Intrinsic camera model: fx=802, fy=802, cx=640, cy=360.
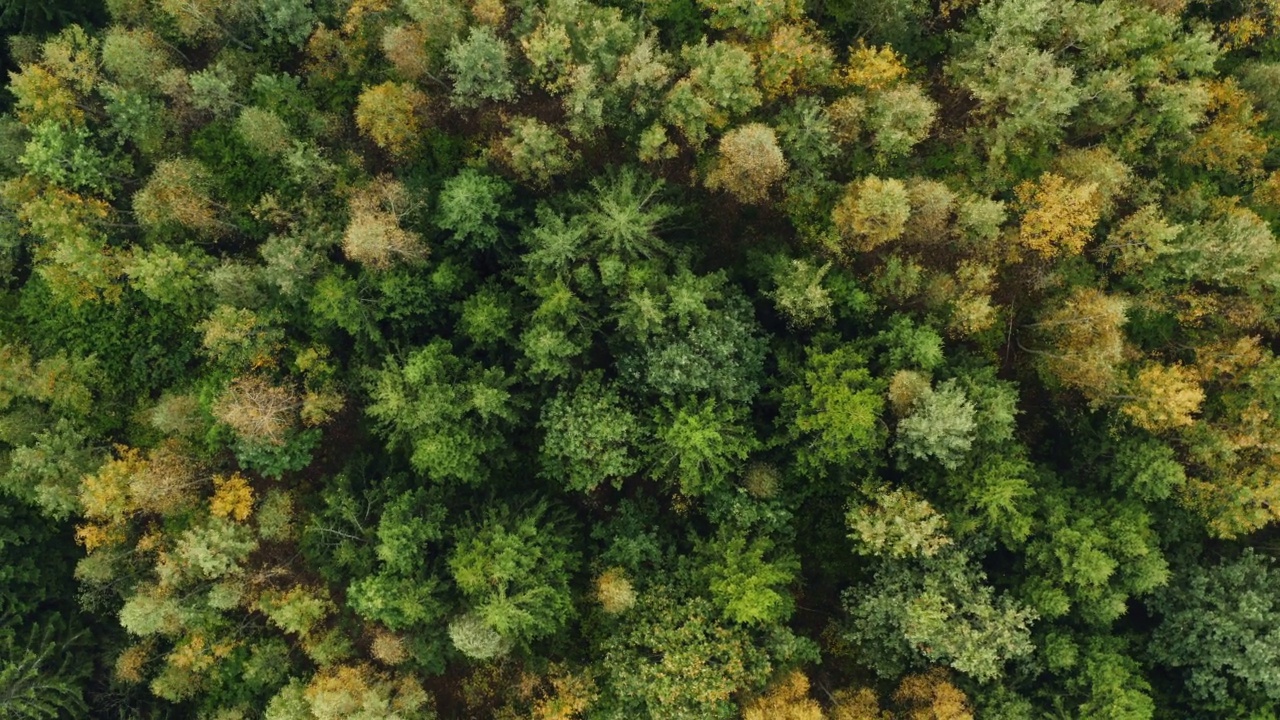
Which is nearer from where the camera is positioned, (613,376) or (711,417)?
(711,417)

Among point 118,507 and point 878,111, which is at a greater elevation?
point 878,111

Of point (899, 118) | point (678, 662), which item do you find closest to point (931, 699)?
point (678, 662)

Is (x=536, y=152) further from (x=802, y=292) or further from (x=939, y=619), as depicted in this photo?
(x=939, y=619)

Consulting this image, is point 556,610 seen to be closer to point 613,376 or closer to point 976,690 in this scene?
point 613,376

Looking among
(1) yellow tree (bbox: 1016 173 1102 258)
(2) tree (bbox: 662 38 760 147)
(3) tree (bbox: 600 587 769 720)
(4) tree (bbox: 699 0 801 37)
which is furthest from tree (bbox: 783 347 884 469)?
(4) tree (bbox: 699 0 801 37)

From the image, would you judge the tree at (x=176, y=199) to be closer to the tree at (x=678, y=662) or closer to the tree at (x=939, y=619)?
the tree at (x=678, y=662)

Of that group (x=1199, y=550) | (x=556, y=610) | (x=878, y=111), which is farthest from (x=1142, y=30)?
(x=556, y=610)
